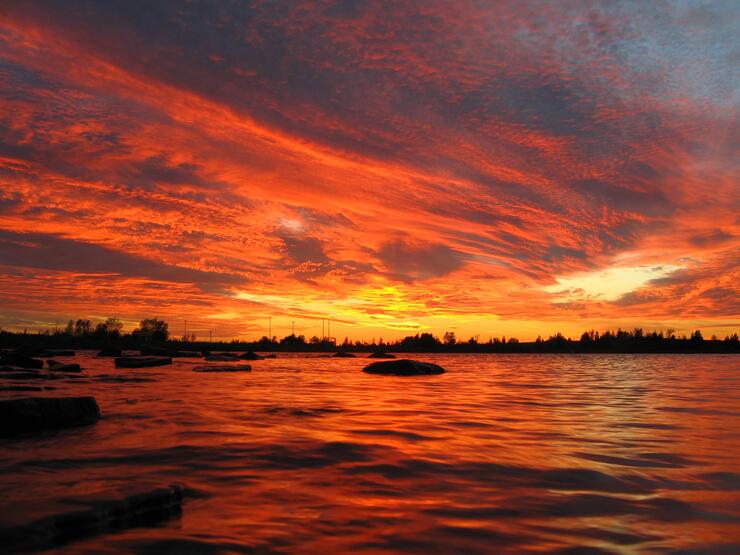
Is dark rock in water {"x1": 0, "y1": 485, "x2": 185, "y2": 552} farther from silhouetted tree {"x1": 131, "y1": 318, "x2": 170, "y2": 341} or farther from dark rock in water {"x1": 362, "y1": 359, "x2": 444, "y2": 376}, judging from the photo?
silhouetted tree {"x1": 131, "y1": 318, "x2": 170, "y2": 341}

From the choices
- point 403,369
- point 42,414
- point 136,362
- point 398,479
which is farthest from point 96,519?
point 136,362

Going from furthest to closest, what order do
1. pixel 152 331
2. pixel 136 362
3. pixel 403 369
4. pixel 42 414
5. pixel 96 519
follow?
pixel 152 331, pixel 136 362, pixel 403 369, pixel 42 414, pixel 96 519

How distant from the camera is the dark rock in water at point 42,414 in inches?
282

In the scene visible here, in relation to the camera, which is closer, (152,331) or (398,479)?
(398,479)

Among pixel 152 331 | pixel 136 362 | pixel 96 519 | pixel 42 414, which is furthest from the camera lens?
pixel 152 331

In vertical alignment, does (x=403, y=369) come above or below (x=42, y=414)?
below

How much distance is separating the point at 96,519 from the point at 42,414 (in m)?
4.93

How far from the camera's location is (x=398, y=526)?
12.3 feet

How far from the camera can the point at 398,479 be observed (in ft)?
16.9

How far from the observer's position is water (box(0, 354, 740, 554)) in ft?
11.5

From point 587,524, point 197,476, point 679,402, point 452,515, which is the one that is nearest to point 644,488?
point 587,524

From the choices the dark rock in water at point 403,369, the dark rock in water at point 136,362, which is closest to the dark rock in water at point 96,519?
the dark rock in water at point 403,369

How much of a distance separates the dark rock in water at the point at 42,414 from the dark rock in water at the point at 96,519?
437 cm

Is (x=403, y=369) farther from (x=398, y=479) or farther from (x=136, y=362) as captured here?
(x=398, y=479)
